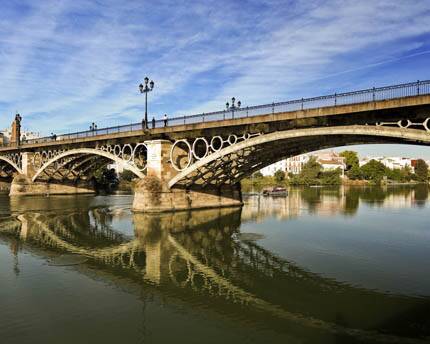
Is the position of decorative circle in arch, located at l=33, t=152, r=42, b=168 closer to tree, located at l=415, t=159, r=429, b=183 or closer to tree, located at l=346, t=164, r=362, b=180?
tree, located at l=346, t=164, r=362, b=180

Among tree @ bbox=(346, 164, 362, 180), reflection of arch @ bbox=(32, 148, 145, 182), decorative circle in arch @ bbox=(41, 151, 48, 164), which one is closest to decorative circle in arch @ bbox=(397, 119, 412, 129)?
reflection of arch @ bbox=(32, 148, 145, 182)

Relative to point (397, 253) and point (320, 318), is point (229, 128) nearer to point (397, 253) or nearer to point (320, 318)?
point (397, 253)

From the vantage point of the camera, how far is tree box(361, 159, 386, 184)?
11419 centimetres

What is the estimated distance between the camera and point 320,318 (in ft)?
34.5

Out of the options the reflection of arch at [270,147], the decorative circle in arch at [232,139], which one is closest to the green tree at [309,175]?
the reflection of arch at [270,147]

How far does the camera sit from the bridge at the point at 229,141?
19953 millimetres

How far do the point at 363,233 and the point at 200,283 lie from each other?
13.8 metres

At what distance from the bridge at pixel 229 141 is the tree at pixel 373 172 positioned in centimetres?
8673

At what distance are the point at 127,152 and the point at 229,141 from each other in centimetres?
1458

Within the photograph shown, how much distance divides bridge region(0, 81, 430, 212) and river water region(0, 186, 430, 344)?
569cm

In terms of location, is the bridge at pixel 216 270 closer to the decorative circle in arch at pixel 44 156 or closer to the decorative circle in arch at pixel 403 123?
the decorative circle in arch at pixel 403 123

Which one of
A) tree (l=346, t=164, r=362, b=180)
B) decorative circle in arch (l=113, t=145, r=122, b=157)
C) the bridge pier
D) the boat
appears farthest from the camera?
tree (l=346, t=164, r=362, b=180)

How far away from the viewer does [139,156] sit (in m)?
37.9

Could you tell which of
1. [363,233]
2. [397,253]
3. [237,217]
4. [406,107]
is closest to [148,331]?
[397,253]
